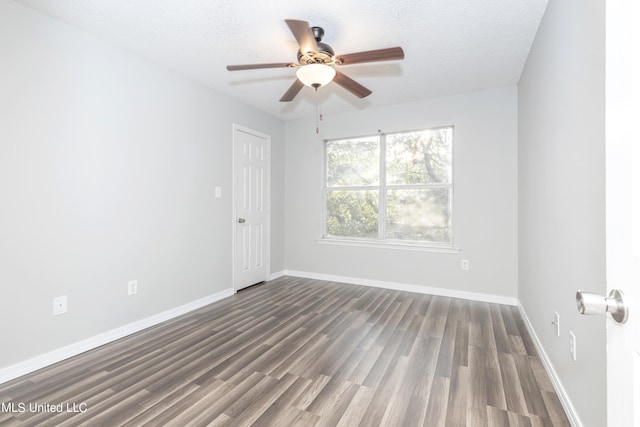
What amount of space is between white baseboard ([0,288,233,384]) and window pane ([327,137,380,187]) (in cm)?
257

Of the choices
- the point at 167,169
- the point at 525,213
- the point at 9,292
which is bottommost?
the point at 9,292

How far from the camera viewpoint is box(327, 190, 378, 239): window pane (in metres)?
4.32

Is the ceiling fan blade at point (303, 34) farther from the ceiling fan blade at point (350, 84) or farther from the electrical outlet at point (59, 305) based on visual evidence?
the electrical outlet at point (59, 305)

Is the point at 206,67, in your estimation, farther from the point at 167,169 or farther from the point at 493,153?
the point at 493,153

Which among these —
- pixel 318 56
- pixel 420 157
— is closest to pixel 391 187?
pixel 420 157

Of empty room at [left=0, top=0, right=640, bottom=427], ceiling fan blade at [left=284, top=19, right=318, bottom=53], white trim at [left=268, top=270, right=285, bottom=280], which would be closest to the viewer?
empty room at [left=0, top=0, right=640, bottom=427]

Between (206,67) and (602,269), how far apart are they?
343cm

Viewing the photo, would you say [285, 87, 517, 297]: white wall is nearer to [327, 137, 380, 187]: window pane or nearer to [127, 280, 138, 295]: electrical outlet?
[327, 137, 380, 187]: window pane

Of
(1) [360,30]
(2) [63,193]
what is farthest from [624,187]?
(2) [63,193]

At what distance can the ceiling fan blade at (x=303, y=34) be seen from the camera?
1.80 metres

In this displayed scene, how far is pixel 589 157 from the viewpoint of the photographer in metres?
1.32

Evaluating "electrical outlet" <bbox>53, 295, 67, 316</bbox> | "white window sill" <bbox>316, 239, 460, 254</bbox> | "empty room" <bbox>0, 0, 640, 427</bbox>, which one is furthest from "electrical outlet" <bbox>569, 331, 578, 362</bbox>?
"electrical outlet" <bbox>53, 295, 67, 316</bbox>

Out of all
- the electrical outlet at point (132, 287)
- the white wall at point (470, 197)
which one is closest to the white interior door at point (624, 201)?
the electrical outlet at point (132, 287)

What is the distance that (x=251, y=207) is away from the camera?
4195mm
